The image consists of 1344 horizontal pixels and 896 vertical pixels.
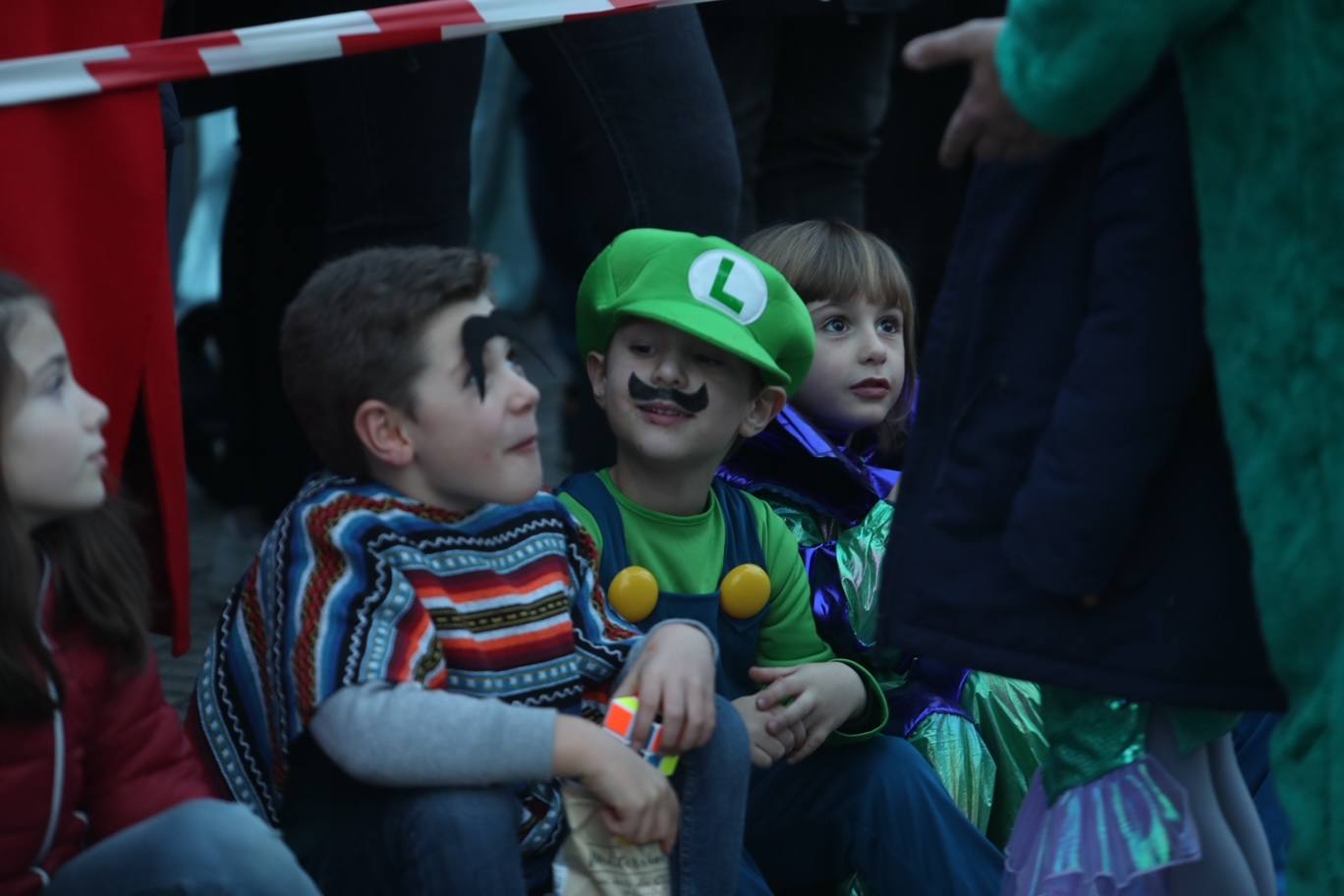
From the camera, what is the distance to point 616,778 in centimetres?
219

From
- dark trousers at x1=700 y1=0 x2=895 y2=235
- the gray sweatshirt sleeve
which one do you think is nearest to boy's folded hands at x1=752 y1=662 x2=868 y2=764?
the gray sweatshirt sleeve

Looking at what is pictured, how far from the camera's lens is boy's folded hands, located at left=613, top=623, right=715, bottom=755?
2303 mm

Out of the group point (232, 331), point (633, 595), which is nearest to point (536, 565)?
point (633, 595)

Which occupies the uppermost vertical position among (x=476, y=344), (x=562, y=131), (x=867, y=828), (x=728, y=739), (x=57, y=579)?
(x=562, y=131)

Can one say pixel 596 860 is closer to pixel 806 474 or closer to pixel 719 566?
pixel 719 566

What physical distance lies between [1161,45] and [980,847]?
1257 mm

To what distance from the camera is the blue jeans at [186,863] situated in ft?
6.40

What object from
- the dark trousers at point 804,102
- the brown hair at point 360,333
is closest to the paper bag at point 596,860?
the brown hair at point 360,333

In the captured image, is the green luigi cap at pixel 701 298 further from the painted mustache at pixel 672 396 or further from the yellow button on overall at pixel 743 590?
the yellow button on overall at pixel 743 590

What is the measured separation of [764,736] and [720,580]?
24 centimetres

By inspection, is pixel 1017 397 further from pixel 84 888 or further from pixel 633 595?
pixel 84 888

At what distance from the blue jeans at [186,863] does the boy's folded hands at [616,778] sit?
332 mm

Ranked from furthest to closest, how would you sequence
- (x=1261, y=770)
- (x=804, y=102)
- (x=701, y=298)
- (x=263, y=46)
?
(x=804, y=102), (x=1261, y=770), (x=701, y=298), (x=263, y=46)

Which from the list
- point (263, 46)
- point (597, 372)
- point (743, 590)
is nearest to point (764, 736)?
point (743, 590)
